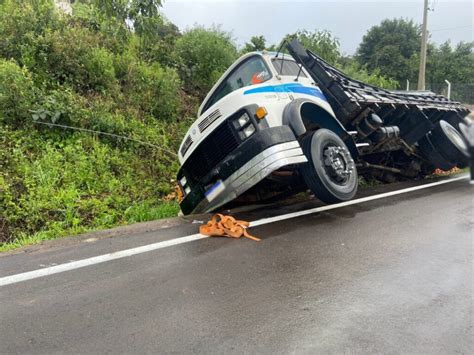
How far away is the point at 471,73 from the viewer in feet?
106

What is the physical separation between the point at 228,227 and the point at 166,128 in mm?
4646

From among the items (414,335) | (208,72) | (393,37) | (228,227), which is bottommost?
(414,335)

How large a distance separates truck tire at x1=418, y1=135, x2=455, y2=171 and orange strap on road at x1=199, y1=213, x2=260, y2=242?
4996mm

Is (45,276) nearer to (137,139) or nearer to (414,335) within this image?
(414,335)

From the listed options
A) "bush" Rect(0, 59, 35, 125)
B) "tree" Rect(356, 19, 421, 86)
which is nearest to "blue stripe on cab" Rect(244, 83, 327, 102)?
"bush" Rect(0, 59, 35, 125)

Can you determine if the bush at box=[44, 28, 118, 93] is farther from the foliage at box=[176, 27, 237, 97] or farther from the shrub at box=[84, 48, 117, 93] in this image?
the foliage at box=[176, 27, 237, 97]

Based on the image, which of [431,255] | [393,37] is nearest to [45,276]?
[431,255]

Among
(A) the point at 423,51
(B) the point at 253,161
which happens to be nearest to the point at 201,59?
(B) the point at 253,161

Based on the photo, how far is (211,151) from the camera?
520 cm

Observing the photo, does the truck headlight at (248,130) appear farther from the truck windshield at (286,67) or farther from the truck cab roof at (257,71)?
the truck windshield at (286,67)

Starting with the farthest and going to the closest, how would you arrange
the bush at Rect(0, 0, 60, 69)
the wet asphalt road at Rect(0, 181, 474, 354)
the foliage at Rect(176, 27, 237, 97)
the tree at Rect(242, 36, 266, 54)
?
1. the tree at Rect(242, 36, 266, 54)
2. the foliage at Rect(176, 27, 237, 97)
3. the bush at Rect(0, 0, 60, 69)
4. the wet asphalt road at Rect(0, 181, 474, 354)

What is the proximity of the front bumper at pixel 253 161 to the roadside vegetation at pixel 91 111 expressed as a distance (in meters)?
1.32

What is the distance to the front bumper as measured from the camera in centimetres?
452

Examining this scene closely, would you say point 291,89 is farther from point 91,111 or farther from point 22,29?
point 22,29
